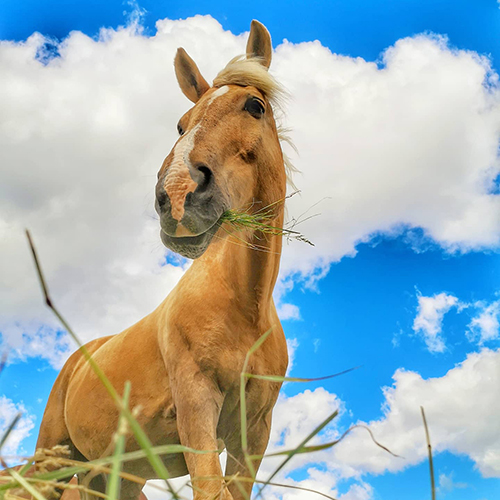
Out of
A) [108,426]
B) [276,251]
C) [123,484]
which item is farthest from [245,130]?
[123,484]

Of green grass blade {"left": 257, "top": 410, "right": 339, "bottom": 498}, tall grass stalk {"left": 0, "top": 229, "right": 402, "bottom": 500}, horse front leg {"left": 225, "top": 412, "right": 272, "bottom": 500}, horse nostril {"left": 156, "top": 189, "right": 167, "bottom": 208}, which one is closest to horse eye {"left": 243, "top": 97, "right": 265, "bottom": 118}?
horse nostril {"left": 156, "top": 189, "right": 167, "bottom": 208}

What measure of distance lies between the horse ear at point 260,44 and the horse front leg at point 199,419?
88.6 inches

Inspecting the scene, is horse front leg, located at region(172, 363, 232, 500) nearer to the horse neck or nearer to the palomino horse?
the palomino horse

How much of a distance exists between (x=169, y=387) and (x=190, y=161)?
4.78 feet

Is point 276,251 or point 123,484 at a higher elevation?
point 276,251

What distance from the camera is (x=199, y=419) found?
8.66 ft

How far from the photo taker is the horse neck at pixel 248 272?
305cm

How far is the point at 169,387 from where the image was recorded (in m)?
3.08

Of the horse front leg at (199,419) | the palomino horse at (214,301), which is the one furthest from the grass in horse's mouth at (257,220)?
the horse front leg at (199,419)

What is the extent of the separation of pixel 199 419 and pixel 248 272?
0.93 m

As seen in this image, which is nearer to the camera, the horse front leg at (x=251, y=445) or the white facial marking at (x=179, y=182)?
the white facial marking at (x=179, y=182)

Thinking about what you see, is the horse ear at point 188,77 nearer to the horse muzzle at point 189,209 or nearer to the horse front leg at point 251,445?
the horse muzzle at point 189,209

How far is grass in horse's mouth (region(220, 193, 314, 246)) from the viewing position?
105 inches

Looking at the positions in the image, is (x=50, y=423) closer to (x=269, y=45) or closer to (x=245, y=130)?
(x=245, y=130)
